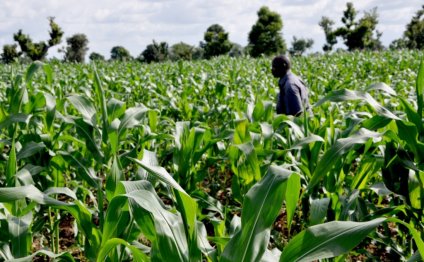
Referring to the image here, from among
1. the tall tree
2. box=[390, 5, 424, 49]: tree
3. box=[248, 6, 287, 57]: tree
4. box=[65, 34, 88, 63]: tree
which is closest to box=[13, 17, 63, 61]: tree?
box=[65, 34, 88, 63]: tree

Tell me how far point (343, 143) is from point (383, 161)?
0.65 metres

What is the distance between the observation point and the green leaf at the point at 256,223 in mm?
1243

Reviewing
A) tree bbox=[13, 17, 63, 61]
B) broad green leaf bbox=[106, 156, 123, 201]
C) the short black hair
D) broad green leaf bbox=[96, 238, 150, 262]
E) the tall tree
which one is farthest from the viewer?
the tall tree

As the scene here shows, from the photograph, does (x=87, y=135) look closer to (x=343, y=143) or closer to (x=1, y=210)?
(x=1, y=210)

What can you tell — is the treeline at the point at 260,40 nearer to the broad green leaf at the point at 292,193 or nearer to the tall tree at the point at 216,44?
the tall tree at the point at 216,44

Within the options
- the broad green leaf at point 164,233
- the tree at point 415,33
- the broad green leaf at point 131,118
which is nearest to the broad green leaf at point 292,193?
the broad green leaf at point 164,233

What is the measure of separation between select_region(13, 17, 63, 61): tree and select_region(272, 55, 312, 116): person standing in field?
131 ft

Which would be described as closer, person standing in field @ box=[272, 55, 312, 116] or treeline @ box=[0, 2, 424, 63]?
person standing in field @ box=[272, 55, 312, 116]

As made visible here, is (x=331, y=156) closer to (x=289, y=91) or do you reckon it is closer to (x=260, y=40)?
(x=289, y=91)

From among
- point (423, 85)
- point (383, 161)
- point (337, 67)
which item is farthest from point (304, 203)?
point (337, 67)

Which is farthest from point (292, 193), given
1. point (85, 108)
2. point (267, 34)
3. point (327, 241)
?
point (267, 34)

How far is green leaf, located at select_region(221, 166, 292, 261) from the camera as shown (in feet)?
4.08

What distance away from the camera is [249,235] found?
1251mm

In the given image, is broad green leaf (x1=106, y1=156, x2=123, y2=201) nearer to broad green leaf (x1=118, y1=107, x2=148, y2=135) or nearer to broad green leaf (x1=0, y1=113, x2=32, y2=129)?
broad green leaf (x1=118, y1=107, x2=148, y2=135)
